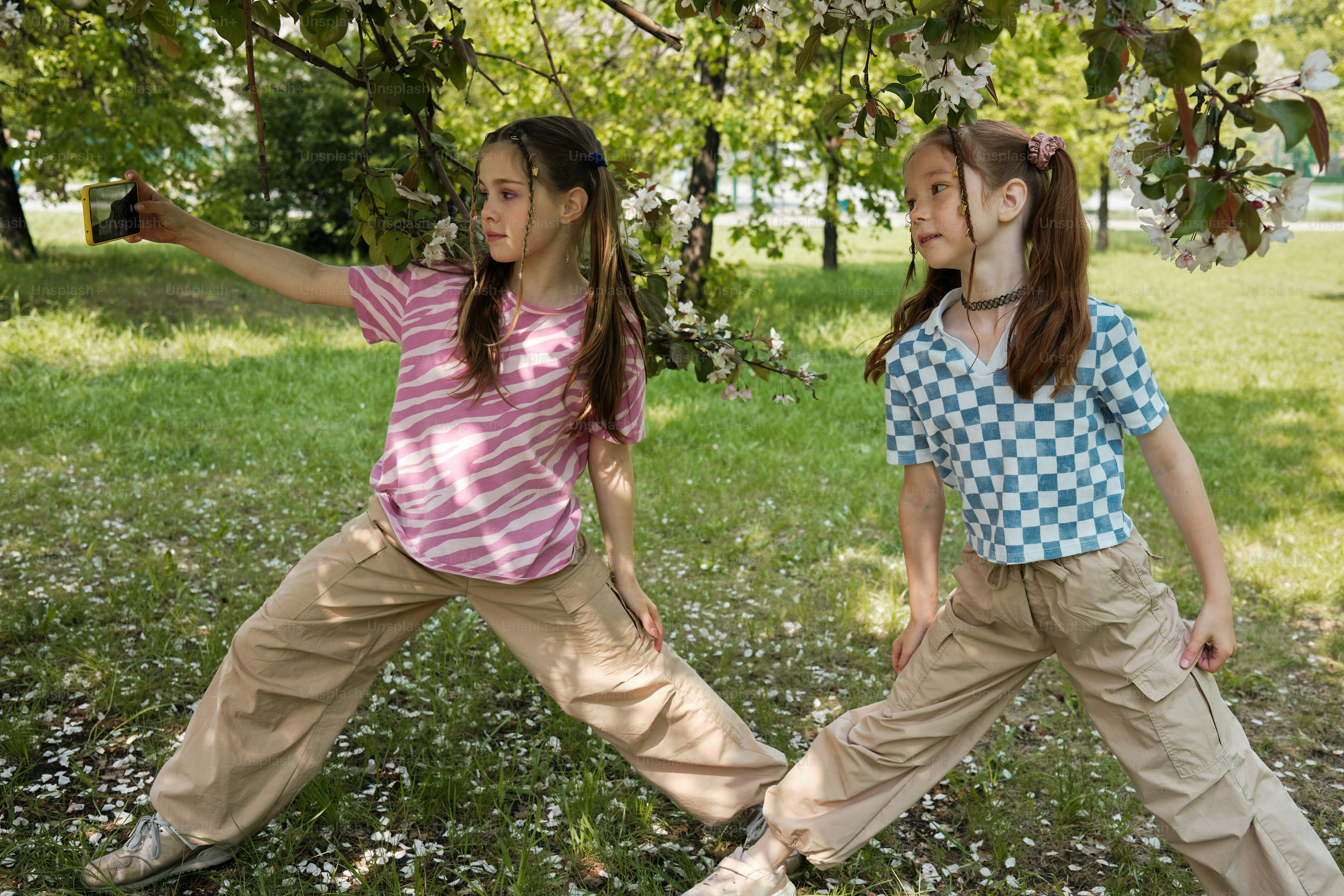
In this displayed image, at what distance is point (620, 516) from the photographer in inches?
93.7

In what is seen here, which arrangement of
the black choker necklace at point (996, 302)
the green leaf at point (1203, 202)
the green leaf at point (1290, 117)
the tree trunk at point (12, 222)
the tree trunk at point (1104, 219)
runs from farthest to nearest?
the tree trunk at point (1104, 219) → the tree trunk at point (12, 222) → the black choker necklace at point (996, 302) → the green leaf at point (1203, 202) → the green leaf at point (1290, 117)

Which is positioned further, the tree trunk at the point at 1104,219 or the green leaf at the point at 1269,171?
the tree trunk at the point at 1104,219

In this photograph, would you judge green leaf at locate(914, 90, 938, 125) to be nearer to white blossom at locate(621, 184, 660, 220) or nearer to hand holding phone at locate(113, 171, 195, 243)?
white blossom at locate(621, 184, 660, 220)

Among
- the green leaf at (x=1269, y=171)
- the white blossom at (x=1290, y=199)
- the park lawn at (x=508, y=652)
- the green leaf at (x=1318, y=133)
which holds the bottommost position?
the park lawn at (x=508, y=652)

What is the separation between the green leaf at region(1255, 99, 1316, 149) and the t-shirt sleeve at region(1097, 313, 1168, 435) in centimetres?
73

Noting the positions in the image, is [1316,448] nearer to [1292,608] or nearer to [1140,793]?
[1292,608]

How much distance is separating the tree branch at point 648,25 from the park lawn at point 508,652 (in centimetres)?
190

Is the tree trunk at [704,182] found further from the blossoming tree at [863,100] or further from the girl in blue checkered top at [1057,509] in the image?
the girl in blue checkered top at [1057,509]

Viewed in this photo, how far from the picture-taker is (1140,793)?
2031 mm

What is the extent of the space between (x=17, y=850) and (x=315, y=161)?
12350 mm

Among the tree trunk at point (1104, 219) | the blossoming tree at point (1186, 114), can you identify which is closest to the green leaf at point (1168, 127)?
the blossoming tree at point (1186, 114)

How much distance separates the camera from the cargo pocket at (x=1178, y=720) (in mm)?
1959

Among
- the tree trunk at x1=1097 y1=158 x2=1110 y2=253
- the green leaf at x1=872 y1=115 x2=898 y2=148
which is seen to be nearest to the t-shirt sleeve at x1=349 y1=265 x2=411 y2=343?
the green leaf at x1=872 y1=115 x2=898 y2=148

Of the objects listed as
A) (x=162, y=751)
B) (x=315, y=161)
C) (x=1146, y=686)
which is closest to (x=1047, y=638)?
(x=1146, y=686)
